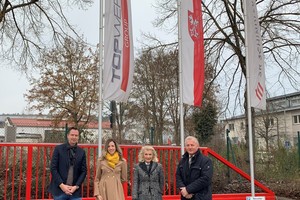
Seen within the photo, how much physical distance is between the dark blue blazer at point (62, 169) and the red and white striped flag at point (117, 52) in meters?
1.55

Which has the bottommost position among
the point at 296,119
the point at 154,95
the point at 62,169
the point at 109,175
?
the point at 109,175

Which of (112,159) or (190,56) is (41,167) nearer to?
(112,159)

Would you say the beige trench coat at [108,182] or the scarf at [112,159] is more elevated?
the scarf at [112,159]

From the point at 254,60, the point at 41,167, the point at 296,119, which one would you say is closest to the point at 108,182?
the point at 41,167

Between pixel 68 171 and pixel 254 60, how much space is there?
5.49 metres

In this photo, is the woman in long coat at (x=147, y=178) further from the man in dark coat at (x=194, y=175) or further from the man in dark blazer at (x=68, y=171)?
the man in dark blazer at (x=68, y=171)

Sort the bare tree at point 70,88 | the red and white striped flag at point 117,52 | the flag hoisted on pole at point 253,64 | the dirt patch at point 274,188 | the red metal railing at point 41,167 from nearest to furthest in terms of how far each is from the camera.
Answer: the red and white striped flag at point 117,52, the red metal railing at point 41,167, the flag hoisted on pole at point 253,64, the dirt patch at point 274,188, the bare tree at point 70,88

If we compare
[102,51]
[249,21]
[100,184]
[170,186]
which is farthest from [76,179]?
[249,21]

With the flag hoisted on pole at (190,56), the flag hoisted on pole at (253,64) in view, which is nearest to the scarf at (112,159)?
the flag hoisted on pole at (190,56)

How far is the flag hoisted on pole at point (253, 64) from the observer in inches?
339

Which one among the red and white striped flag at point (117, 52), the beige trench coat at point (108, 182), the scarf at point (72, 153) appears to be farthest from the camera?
the red and white striped flag at point (117, 52)

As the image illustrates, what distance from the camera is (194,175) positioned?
5.46m

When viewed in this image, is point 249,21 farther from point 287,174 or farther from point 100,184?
point 287,174

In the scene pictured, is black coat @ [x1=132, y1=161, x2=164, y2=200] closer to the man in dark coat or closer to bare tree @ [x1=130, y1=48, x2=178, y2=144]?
the man in dark coat
